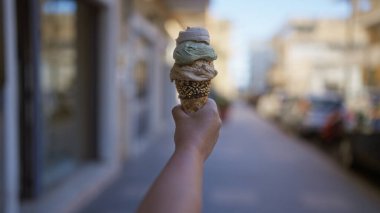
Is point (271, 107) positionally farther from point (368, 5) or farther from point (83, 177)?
point (83, 177)

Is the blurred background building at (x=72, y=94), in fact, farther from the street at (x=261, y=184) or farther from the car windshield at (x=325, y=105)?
the street at (x=261, y=184)

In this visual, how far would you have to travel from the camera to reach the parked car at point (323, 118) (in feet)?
45.1

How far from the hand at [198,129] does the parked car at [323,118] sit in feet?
41.2

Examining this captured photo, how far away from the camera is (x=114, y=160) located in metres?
7.93

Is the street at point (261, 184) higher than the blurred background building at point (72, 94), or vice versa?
the blurred background building at point (72, 94)

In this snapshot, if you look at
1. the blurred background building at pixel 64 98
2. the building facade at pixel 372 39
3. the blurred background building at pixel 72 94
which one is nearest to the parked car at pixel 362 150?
the blurred background building at pixel 72 94

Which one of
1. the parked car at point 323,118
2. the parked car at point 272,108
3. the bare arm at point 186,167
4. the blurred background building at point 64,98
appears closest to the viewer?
the bare arm at point 186,167

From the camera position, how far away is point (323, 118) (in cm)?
1485

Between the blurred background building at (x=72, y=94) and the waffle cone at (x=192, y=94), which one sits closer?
the waffle cone at (x=192, y=94)

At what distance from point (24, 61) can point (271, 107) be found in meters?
22.4

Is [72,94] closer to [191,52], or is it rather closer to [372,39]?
[191,52]

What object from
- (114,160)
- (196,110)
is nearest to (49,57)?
(114,160)

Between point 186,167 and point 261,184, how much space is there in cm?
647

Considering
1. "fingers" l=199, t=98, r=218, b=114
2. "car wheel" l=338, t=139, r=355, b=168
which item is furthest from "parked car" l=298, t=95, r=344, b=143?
"fingers" l=199, t=98, r=218, b=114
